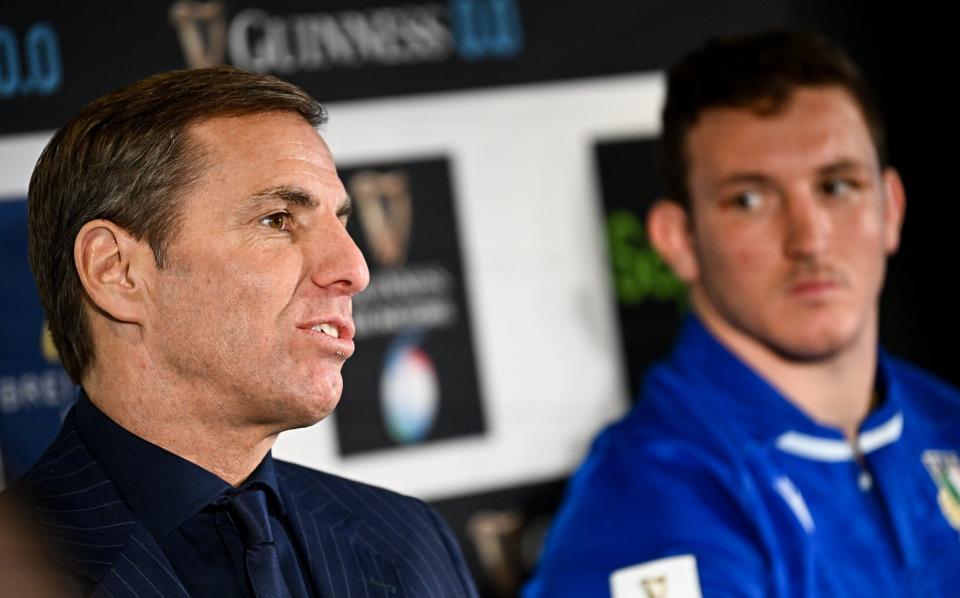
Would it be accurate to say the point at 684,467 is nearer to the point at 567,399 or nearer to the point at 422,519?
the point at 567,399

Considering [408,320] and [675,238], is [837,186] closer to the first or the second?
[675,238]

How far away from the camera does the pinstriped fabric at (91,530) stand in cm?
127

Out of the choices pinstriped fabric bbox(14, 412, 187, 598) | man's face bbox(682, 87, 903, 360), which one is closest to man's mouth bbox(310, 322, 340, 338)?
pinstriped fabric bbox(14, 412, 187, 598)

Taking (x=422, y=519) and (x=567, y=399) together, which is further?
(x=567, y=399)

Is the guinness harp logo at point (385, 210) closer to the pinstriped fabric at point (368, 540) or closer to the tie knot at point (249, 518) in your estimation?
the pinstriped fabric at point (368, 540)

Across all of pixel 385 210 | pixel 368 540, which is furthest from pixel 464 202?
pixel 368 540

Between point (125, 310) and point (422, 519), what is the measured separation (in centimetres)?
42

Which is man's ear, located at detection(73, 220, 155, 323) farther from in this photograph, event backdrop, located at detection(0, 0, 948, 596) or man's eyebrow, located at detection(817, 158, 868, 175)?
man's eyebrow, located at detection(817, 158, 868, 175)

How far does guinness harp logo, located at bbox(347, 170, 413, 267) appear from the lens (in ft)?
8.07

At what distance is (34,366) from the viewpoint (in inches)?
89.9

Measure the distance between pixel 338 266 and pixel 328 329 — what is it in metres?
0.06

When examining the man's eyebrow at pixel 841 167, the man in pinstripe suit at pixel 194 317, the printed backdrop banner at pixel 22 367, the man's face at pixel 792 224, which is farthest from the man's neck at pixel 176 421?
the man's eyebrow at pixel 841 167

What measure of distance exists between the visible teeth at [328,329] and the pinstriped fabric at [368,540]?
0.63 ft

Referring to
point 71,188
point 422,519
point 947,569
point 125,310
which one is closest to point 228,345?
point 125,310
